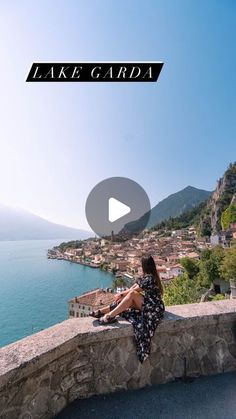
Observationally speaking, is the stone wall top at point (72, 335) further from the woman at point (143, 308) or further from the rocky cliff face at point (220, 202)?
the rocky cliff face at point (220, 202)

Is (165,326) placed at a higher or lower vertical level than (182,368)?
higher

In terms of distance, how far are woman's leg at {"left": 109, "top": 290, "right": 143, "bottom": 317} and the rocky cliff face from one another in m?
77.3

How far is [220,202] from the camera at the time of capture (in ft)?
263

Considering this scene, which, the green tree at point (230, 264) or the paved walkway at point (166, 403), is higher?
the green tree at point (230, 264)

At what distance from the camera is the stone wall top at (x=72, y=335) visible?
1.77m

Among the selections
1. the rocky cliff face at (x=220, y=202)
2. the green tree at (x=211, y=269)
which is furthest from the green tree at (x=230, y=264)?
the rocky cliff face at (x=220, y=202)

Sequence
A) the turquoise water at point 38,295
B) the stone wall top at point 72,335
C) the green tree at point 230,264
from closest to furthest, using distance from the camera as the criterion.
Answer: the stone wall top at point 72,335 < the green tree at point 230,264 < the turquoise water at point 38,295

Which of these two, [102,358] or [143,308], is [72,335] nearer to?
[102,358]

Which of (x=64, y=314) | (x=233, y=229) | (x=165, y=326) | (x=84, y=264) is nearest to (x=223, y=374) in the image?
(x=165, y=326)

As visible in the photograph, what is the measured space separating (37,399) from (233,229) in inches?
2595

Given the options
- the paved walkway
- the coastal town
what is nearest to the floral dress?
the paved walkway

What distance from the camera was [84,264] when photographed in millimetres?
95000

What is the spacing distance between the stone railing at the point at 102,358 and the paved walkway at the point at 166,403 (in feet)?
0.23

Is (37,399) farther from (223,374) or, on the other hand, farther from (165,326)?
(223,374)
